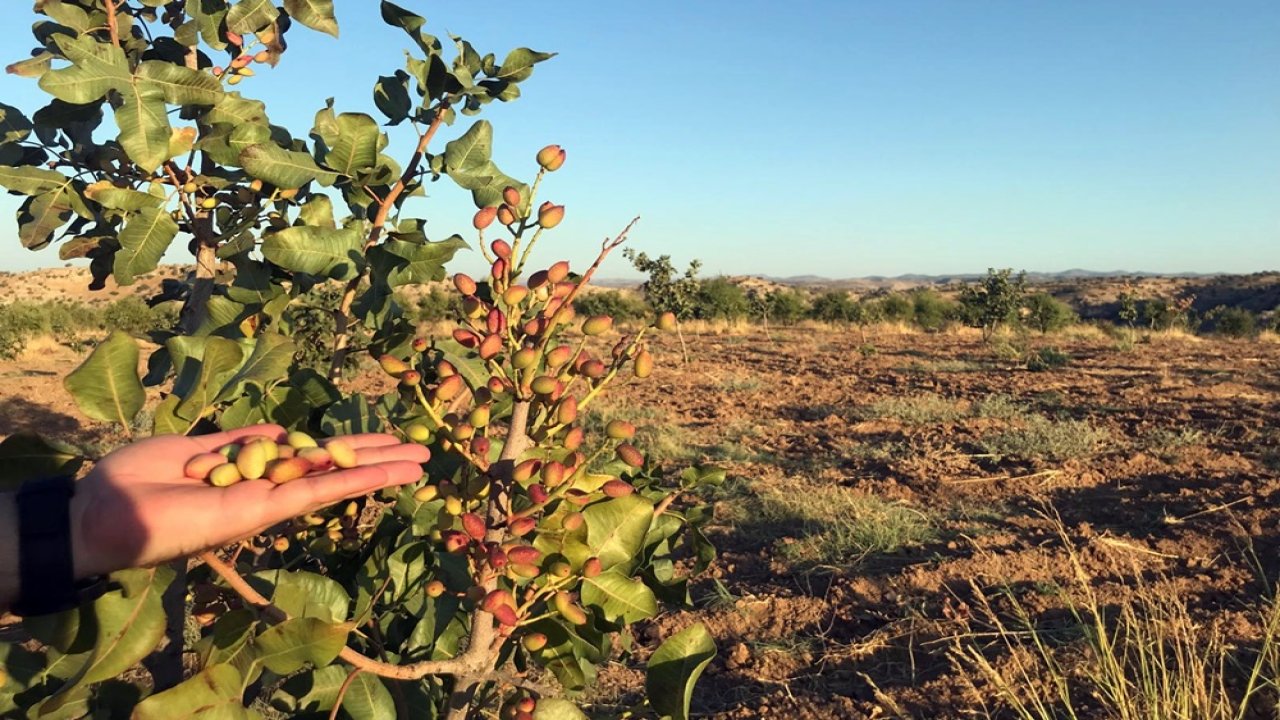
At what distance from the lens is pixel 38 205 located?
147 cm

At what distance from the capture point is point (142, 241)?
145 centimetres

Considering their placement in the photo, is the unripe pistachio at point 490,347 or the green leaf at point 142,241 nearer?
the unripe pistachio at point 490,347

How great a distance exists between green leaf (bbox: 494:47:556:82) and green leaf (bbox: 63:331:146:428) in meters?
0.91

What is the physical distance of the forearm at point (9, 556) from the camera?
92 cm

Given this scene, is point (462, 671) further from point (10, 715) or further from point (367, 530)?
point (10, 715)

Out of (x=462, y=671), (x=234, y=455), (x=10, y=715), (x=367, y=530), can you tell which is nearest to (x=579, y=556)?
(x=462, y=671)

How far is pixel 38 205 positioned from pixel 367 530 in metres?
0.89

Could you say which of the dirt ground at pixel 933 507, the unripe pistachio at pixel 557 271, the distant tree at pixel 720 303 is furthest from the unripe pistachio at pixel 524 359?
the distant tree at pixel 720 303

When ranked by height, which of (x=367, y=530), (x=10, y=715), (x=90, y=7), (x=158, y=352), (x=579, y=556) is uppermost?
(x=90, y=7)

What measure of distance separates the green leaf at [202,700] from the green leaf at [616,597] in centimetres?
47

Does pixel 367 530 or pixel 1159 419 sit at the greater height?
pixel 367 530

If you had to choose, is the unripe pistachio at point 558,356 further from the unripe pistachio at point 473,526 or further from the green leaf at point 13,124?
the green leaf at point 13,124

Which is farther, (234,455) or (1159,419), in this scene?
(1159,419)

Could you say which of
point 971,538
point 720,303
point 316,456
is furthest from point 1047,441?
point 720,303
